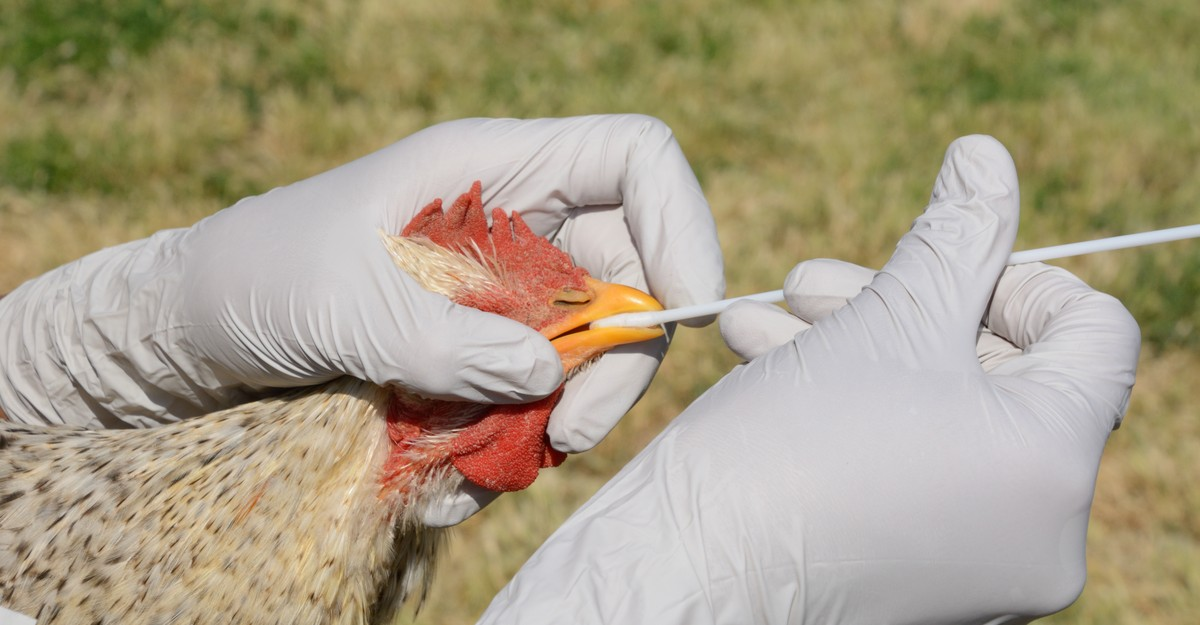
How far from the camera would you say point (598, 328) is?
240 centimetres

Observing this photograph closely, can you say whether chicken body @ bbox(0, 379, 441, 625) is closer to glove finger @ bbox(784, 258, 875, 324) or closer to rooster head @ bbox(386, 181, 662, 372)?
rooster head @ bbox(386, 181, 662, 372)

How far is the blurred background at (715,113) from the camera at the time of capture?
5.44 metres

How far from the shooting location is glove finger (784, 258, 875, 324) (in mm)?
2646

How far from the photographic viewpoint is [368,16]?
7316 mm

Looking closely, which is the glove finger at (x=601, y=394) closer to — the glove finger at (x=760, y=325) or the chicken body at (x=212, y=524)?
the glove finger at (x=760, y=325)

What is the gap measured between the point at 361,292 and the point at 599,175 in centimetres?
82

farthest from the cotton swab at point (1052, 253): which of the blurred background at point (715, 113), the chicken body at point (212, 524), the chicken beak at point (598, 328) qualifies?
the blurred background at point (715, 113)

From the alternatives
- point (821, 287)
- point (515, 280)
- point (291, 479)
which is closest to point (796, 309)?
point (821, 287)

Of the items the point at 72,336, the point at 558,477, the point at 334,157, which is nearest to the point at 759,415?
the point at 72,336

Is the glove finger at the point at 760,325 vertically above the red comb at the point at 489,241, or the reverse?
the red comb at the point at 489,241

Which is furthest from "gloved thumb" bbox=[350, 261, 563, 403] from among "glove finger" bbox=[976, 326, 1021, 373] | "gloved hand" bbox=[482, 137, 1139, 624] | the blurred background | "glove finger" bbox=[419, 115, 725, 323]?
the blurred background

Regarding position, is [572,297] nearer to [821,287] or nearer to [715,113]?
[821,287]

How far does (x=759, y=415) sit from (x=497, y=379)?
0.60 m

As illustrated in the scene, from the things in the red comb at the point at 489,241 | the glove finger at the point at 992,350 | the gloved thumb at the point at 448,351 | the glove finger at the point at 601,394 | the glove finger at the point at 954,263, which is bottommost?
the glove finger at the point at 992,350
